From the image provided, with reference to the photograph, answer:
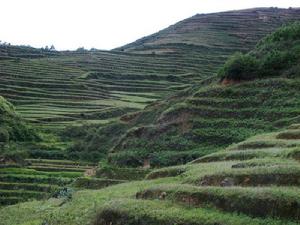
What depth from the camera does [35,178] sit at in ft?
130

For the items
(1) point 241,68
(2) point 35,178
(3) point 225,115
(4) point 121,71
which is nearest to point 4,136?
(2) point 35,178

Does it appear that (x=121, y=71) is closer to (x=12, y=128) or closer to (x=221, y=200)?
(x=12, y=128)

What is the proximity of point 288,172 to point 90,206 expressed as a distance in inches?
363

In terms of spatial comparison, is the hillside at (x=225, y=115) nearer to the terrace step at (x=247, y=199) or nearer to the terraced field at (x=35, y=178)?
the terraced field at (x=35, y=178)

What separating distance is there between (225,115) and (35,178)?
14655mm

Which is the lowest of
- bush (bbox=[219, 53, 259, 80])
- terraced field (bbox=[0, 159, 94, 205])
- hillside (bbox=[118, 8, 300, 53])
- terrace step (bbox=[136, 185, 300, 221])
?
terraced field (bbox=[0, 159, 94, 205])

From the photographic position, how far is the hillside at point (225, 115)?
33.7 m

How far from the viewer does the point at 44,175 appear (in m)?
40.7

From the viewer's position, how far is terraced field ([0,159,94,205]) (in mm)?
36938

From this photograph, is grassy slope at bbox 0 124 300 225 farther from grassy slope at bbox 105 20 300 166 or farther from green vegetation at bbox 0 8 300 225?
grassy slope at bbox 105 20 300 166

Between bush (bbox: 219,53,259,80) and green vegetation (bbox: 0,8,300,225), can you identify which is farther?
bush (bbox: 219,53,259,80)

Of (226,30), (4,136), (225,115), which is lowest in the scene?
(4,136)

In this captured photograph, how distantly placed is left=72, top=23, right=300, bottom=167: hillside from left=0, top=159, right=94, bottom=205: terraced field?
4.62 meters

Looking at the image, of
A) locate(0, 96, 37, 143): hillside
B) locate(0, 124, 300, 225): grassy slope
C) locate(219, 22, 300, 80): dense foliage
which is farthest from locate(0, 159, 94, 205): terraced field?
locate(0, 124, 300, 225): grassy slope
